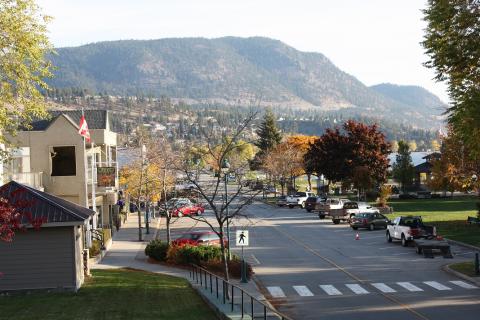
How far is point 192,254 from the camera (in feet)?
115

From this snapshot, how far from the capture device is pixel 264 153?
114m

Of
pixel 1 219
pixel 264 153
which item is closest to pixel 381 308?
pixel 1 219

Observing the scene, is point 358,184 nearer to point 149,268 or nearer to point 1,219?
point 149,268

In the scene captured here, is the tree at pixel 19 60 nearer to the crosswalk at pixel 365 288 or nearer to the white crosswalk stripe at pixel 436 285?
the crosswalk at pixel 365 288

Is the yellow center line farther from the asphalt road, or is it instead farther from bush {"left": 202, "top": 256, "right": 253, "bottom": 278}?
bush {"left": 202, "top": 256, "right": 253, "bottom": 278}

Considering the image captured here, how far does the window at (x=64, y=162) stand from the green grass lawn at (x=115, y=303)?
13.1m

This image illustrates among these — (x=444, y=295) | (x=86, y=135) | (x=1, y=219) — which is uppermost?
(x=86, y=135)

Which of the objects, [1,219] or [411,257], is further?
[411,257]

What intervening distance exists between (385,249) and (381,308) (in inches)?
728

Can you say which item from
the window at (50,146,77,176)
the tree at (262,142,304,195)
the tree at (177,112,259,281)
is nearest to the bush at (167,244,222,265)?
the tree at (177,112,259,281)

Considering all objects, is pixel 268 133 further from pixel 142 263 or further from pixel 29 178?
pixel 29 178

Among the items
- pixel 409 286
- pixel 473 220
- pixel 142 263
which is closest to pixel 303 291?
pixel 409 286

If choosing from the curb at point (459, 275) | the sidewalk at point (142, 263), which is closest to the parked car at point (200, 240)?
the sidewalk at point (142, 263)

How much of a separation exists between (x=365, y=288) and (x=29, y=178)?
18.3 meters
